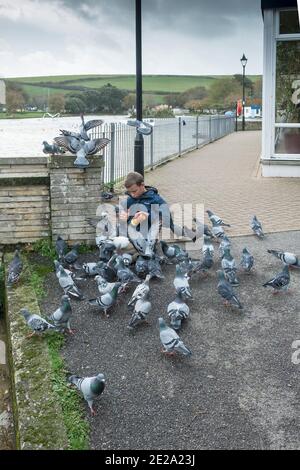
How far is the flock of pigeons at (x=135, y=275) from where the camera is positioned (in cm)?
496

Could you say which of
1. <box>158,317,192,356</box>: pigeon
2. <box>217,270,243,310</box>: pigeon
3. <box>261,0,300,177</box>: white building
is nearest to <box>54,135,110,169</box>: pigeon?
<box>217,270,243,310</box>: pigeon

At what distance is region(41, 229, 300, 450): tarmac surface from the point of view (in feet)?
12.0

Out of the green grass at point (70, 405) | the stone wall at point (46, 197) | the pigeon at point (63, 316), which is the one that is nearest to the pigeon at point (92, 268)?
the stone wall at point (46, 197)

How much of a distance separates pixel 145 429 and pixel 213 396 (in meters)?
0.65

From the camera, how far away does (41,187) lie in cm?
776

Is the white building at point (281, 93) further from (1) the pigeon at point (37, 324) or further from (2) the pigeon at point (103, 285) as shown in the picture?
(1) the pigeon at point (37, 324)

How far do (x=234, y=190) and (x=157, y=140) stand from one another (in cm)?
659

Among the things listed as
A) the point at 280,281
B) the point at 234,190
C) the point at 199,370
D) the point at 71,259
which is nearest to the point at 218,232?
the point at 280,281

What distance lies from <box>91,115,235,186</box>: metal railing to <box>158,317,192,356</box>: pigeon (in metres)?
7.10

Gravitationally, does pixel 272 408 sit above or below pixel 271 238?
below

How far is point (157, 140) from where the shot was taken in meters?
18.7

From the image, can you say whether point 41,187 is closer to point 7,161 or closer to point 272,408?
point 7,161
